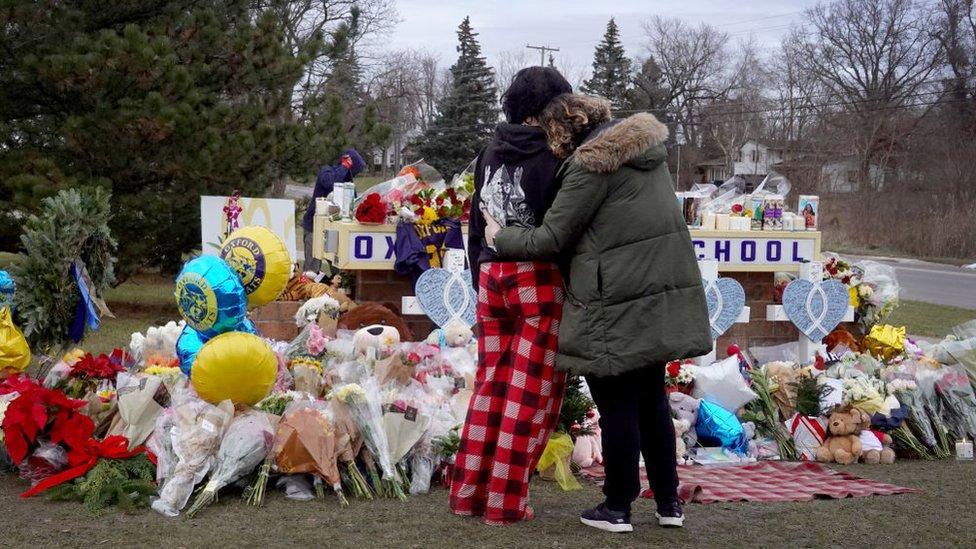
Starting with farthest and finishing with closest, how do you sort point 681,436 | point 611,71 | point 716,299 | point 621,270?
point 611,71 → point 716,299 → point 681,436 → point 621,270

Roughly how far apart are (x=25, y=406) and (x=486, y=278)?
81.9 inches

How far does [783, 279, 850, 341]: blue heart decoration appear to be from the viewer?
7281 mm

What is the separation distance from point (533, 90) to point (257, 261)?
1.81 meters

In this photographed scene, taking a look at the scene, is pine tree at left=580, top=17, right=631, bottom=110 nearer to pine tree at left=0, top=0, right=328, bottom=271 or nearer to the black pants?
pine tree at left=0, top=0, right=328, bottom=271

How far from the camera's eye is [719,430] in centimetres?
531

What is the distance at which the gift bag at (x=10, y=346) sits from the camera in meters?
5.07

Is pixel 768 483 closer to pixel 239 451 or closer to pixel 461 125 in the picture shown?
pixel 239 451

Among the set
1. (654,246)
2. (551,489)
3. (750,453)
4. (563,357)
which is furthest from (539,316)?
(750,453)

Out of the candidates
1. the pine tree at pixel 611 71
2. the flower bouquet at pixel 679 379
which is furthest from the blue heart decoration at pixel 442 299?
the pine tree at pixel 611 71

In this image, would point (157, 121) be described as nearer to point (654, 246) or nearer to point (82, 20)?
point (82, 20)

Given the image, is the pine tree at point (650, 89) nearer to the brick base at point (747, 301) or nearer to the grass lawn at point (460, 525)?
the brick base at point (747, 301)

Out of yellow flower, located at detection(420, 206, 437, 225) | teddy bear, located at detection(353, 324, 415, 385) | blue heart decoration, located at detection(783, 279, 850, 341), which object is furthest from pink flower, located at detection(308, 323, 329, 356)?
blue heart decoration, located at detection(783, 279, 850, 341)

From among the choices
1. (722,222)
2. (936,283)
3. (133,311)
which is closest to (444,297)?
(722,222)

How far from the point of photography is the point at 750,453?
5328mm
